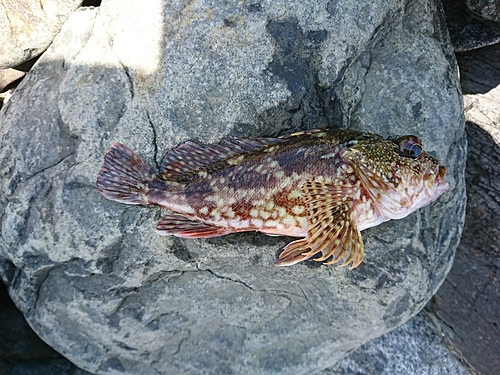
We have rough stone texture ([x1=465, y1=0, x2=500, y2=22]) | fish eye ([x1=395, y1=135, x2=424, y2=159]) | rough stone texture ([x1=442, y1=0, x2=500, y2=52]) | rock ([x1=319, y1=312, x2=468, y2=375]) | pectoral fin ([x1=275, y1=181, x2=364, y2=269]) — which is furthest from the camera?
rock ([x1=319, y1=312, x2=468, y2=375])

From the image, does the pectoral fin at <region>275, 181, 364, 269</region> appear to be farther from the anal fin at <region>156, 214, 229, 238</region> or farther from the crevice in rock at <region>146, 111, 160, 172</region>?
the crevice in rock at <region>146, 111, 160, 172</region>

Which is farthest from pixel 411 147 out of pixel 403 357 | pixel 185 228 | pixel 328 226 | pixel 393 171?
pixel 403 357

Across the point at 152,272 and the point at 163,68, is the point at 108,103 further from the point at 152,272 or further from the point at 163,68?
the point at 152,272

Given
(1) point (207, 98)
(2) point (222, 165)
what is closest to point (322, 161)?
(2) point (222, 165)

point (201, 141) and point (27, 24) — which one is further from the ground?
point (27, 24)

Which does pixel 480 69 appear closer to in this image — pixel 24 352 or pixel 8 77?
pixel 8 77

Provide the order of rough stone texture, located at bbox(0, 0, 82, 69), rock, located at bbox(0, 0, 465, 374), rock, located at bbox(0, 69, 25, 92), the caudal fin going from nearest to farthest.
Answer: the caudal fin < rock, located at bbox(0, 0, 465, 374) < rough stone texture, located at bbox(0, 0, 82, 69) < rock, located at bbox(0, 69, 25, 92)

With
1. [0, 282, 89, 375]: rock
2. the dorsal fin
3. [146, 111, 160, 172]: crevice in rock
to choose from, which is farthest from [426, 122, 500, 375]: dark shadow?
[0, 282, 89, 375]: rock
